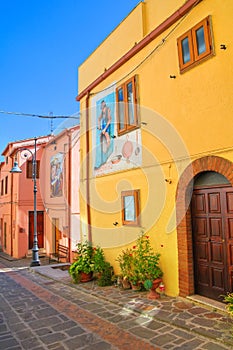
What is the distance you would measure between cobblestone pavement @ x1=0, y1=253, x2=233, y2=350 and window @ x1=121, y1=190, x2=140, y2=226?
1.86 meters

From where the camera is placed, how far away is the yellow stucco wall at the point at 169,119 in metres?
5.39

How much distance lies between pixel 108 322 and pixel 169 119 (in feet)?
15.3

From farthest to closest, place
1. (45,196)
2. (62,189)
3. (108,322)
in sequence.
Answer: (45,196) < (62,189) < (108,322)

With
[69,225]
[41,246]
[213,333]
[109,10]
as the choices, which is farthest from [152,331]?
[41,246]

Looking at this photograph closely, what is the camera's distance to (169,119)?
664 centimetres

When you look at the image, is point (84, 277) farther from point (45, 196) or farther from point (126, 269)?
point (45, 196)

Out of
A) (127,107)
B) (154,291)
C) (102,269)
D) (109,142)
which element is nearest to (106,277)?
(102,269)

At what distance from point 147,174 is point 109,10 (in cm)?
495

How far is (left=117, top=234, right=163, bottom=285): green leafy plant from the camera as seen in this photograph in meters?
6.46

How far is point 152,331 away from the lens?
4.75m

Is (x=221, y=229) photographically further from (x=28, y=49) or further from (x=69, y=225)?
(x=69, y=225)

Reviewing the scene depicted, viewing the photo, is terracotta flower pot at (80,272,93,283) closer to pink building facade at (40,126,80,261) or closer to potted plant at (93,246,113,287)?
potted plant at (93,246,113,287)

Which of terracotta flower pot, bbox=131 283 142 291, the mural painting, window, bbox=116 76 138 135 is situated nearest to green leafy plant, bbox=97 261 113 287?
terracotta flower pot, bbox=131 283 142 291

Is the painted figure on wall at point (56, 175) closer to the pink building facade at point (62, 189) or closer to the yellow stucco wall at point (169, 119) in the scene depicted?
the pink building facade at point (62, 189)
